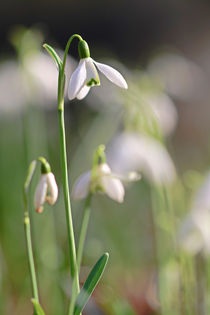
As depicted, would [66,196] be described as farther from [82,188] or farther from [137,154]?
[137,154]

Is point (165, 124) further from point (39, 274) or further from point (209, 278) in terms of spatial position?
point (209, 278)

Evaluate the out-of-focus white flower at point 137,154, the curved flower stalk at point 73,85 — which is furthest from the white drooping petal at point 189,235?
the curved flower stalk at point 73,85

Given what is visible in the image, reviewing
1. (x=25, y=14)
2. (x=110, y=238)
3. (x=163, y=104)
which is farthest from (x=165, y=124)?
(x=25, y=14)

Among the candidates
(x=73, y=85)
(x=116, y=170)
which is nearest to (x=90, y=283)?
(x=73, y=85)

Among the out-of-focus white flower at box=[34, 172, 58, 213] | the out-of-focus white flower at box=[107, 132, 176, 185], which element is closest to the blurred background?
the out-of-focus white flower at box=[107, 132, 176, 185]

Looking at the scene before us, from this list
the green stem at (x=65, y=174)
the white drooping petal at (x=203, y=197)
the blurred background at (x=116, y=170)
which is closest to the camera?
the green stem at (x=65, y=174)

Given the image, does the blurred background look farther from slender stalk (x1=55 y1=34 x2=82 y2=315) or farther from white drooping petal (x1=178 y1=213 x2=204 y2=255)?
slender stalk (x1=55 y1=34 x2=82 y2=315)

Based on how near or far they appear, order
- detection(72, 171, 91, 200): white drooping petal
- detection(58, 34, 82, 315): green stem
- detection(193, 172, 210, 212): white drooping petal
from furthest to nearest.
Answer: detection(193, 172, 210, 212): white drooping petal → detection(72, 171, 91, 200): white drooping petal → detection(58, 34, 82, 315): green stem

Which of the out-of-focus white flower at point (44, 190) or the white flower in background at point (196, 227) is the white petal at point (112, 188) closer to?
the out-of-focus white flower at point (44, 190)
